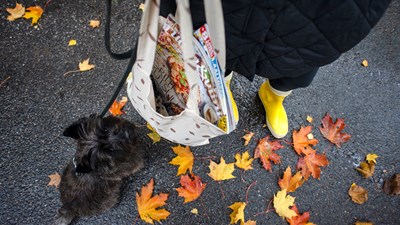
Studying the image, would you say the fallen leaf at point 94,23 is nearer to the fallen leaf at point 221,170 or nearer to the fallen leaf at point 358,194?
the fallen leaf at point 221,170

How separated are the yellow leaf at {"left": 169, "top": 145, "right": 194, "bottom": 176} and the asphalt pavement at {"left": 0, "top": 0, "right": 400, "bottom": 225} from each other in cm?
4

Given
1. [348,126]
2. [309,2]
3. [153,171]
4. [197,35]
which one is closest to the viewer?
[309,2]

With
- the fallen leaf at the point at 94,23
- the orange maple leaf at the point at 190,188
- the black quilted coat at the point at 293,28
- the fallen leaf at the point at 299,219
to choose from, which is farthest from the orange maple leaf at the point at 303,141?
the fallen leaf at the point at 94,23

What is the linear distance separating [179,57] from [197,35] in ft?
0.44

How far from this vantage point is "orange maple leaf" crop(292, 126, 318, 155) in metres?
2.38

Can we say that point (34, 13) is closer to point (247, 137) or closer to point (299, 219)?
point (247, 137)

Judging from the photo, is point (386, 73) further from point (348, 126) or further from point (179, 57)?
point (179, 57)

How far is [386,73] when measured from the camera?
2.77m

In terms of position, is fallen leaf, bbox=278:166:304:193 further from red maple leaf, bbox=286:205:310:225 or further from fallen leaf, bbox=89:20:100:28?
fallen leaf, bbox=89:20:100:28

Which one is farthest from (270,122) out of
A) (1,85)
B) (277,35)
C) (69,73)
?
(1,85)

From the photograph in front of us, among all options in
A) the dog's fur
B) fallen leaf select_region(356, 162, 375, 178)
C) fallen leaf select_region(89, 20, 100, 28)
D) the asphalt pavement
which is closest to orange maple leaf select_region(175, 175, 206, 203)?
the asphalt pavement

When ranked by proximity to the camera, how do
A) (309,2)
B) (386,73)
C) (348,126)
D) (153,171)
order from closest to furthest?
(309,2)
(153,171)
(348,126)
(386,73)

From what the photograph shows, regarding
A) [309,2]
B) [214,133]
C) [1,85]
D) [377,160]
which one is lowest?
[377,160]

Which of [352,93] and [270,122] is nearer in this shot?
[270,122]
